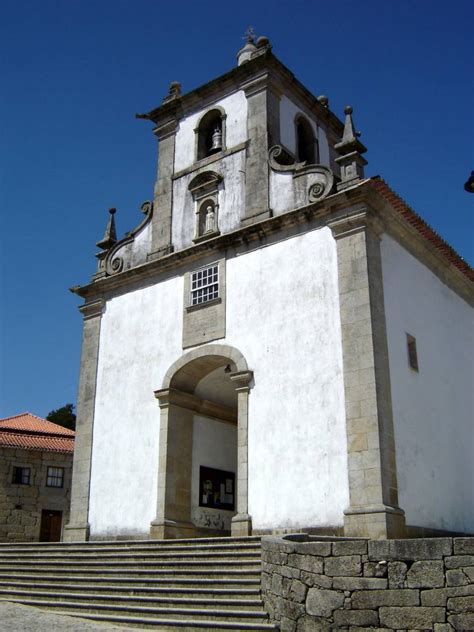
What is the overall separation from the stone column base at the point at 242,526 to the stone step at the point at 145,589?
2.85 metres

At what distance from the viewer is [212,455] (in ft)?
56.3

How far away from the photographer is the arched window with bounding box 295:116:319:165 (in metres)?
18.2

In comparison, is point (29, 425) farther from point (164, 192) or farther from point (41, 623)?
point (41, 623)

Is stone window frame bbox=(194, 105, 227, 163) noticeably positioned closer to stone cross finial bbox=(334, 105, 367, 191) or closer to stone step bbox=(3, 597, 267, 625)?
stone cross finial bbox=(334, 105, 367, 191)

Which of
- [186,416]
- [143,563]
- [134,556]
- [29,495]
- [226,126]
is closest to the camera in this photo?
[143,563]

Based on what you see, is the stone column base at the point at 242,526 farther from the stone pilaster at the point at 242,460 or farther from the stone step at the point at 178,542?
the stone step at the point at 178,542

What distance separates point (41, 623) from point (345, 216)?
887 cm

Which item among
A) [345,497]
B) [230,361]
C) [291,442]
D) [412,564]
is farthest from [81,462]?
[412,564]

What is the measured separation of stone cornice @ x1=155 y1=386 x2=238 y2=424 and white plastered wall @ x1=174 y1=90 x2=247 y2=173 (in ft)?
19.5

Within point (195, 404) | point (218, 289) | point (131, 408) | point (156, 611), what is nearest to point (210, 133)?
point (218, 289)

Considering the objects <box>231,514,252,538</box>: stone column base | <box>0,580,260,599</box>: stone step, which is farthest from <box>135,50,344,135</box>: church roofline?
<box>0,580,260,599</box>: stone step

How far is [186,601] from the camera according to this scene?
9.62 m

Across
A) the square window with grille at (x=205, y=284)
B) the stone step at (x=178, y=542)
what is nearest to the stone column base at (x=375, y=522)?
the stone step at (x=178, y=542)

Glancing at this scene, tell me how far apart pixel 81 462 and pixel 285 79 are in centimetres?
1057
